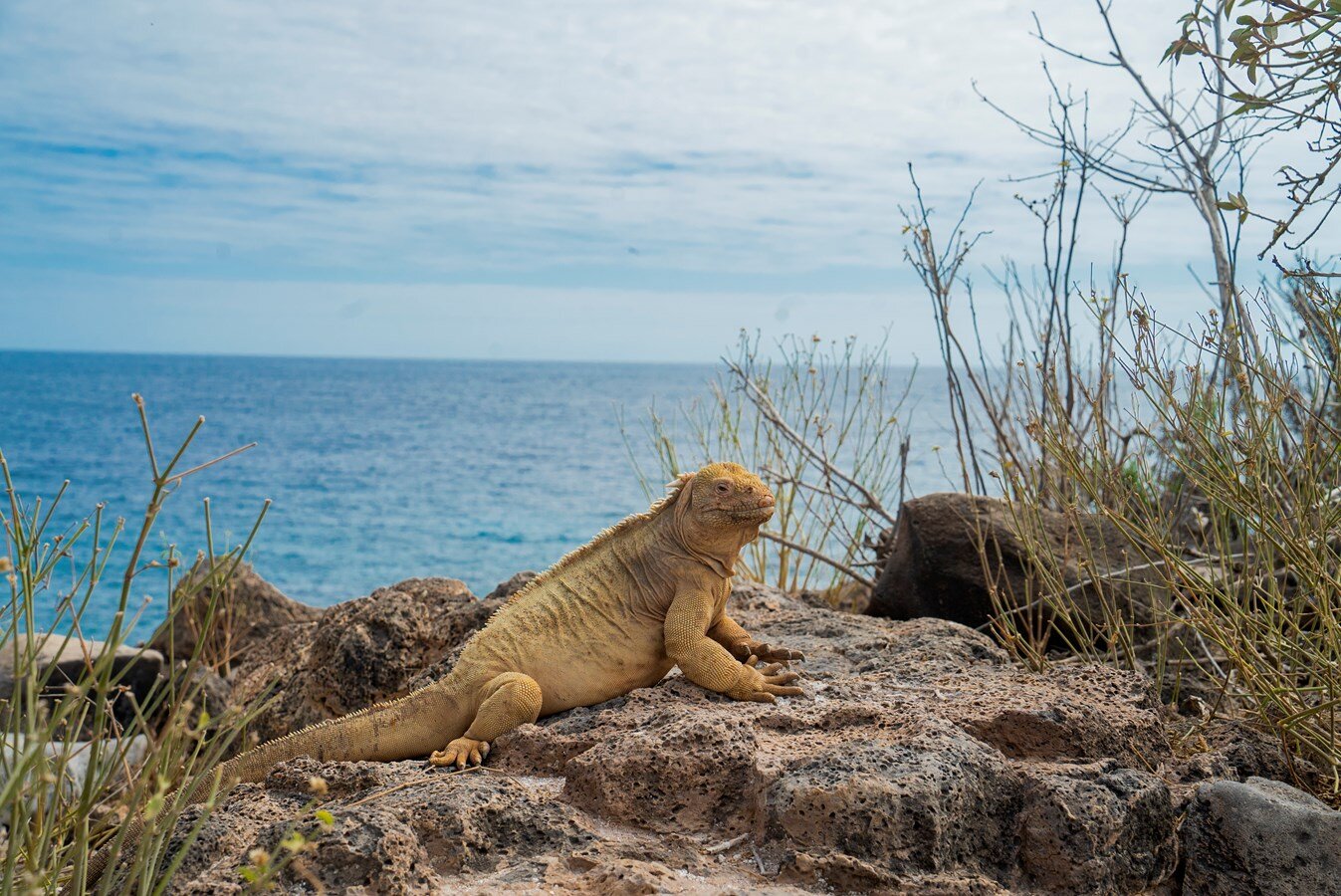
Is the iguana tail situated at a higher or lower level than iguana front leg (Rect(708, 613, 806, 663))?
lower

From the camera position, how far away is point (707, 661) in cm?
413

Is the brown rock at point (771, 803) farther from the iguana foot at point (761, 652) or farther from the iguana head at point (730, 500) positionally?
the iguana head at point (730, 500)

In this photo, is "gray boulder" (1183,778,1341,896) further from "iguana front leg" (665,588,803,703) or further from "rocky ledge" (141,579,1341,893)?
"iguana front leg" (665,588,803,703)

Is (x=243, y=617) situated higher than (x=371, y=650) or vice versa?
(x=371, y=650)

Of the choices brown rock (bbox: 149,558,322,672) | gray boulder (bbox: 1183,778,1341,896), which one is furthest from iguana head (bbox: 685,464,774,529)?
brown rock (bbox: 149,558,322,672)

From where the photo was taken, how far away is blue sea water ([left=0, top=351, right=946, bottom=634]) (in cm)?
1997

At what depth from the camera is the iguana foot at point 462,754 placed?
388cm

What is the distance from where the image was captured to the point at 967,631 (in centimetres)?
505

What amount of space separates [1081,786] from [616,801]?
1.40 metres

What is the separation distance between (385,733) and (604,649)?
0.90m

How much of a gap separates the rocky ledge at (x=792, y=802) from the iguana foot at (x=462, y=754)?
5 cm

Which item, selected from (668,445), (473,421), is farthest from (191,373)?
(668,445)

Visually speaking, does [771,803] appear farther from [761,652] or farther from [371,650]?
[371,650]

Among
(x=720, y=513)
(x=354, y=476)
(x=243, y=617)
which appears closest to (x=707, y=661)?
(x=720, y=513)
